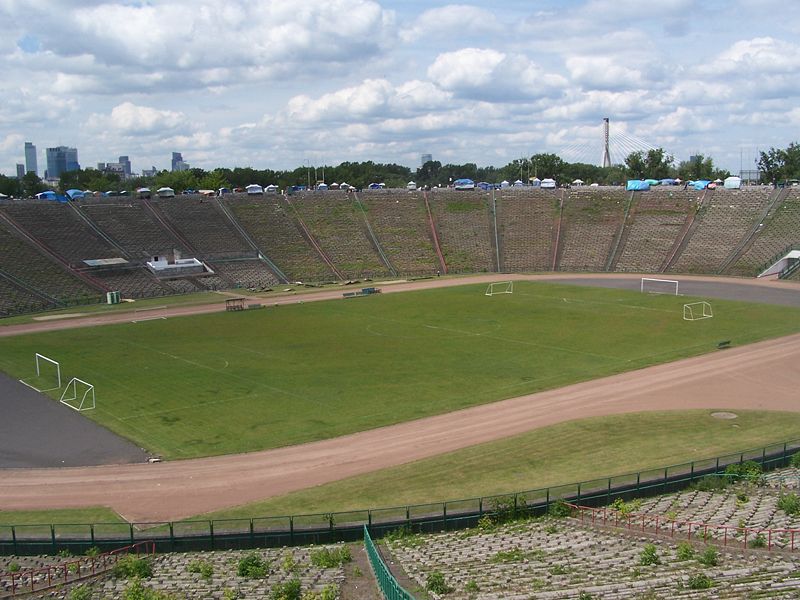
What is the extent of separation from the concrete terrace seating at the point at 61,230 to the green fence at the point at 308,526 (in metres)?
79.2

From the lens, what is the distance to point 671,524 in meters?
26.4

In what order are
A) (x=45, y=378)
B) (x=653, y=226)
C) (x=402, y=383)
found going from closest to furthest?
(x=402, y=383) < (x=45, y=378) < (x=653, y=226)

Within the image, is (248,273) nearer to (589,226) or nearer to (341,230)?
(341,230)

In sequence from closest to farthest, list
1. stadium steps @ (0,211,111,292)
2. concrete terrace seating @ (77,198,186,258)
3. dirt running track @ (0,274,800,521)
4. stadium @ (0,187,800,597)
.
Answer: stadium @ (0,187,800,597)
dirt running track @ (0,274,800,521)
stadium steps @ (0,211,111,292)
concrete terrace seating @ (77,198,186,258)

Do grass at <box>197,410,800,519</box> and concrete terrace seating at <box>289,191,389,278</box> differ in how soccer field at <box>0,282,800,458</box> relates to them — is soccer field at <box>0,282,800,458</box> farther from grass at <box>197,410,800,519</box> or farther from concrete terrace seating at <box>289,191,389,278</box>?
concrete terrace seating at <box>289,191,389,278</box>

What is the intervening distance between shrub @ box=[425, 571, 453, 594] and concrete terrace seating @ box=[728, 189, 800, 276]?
96090 mm

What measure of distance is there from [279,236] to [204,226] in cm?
1154

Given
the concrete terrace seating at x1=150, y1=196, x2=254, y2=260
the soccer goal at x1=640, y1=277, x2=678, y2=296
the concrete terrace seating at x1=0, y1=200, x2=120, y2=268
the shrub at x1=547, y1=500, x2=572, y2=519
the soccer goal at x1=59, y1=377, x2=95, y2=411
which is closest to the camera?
the shrub at x1=547, y1=500, x2=572, y2=519

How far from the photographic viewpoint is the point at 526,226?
128 metres

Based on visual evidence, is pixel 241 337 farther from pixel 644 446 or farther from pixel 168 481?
pixel 644 446

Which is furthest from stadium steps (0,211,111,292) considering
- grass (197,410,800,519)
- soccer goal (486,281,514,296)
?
grass (197,410,800,519)

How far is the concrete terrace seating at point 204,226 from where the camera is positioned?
115125 mm

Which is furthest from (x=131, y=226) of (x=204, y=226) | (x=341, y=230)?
(x=341, y=230)

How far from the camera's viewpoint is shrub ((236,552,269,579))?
23266mm
